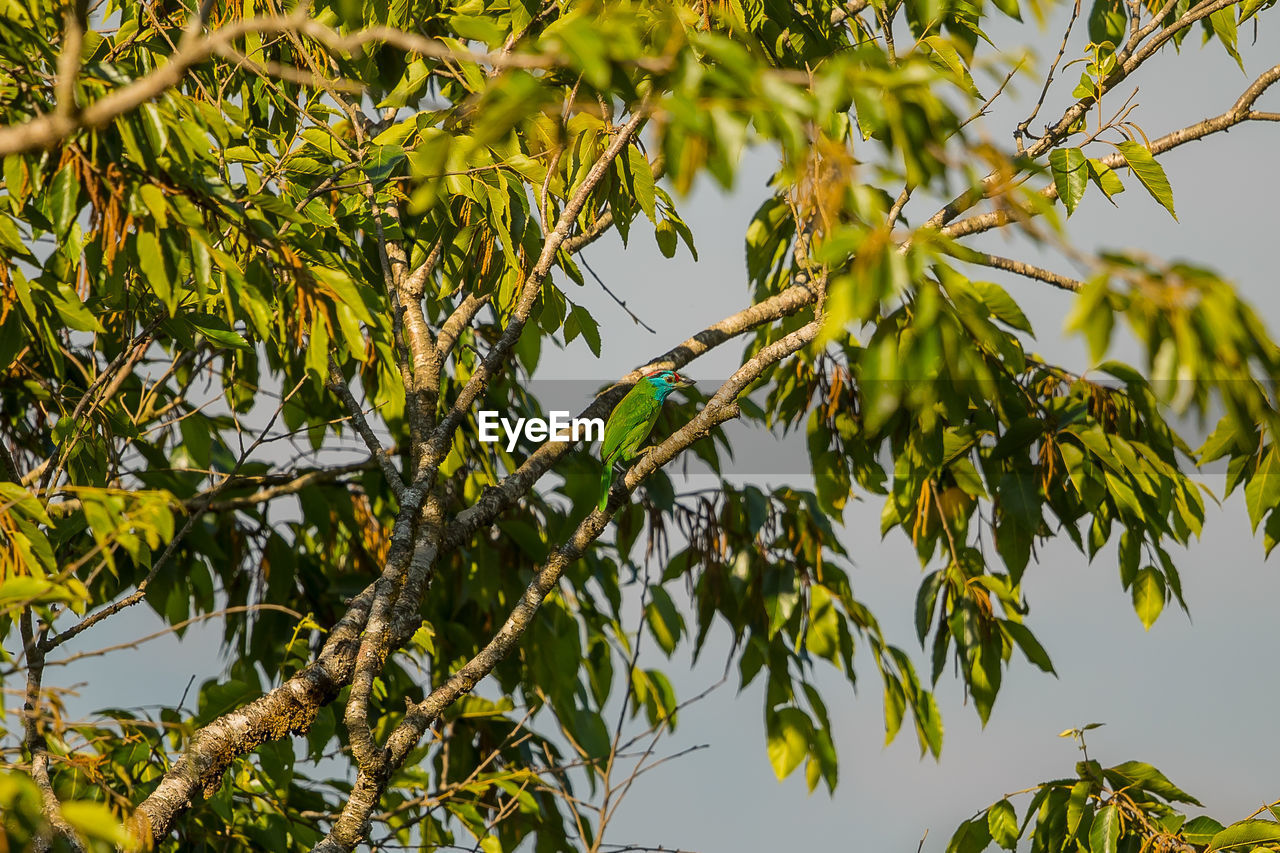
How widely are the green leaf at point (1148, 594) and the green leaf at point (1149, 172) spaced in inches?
47.5

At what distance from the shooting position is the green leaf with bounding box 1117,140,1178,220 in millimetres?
2729

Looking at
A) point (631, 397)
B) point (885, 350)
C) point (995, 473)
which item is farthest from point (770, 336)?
point (885, 350)

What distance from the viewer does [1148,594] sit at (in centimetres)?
347

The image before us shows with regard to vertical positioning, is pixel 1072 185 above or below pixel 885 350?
above

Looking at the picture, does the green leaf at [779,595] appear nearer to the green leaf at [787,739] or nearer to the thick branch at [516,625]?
the green leaf at [787,739]

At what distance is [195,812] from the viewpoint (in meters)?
3.15

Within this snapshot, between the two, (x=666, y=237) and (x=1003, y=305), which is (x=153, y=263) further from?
(x=1003, y=305)

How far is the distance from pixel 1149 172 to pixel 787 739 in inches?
84.7

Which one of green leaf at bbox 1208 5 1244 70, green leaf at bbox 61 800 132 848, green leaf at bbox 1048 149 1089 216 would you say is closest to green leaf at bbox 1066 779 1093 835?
green leaf at bbox 1048 149 1089 216

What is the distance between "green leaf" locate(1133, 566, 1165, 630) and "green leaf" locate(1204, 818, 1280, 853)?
974mm

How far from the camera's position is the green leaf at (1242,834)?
2.52 m

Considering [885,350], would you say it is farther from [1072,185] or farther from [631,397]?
[631,397]

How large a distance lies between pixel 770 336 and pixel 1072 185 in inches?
51.4

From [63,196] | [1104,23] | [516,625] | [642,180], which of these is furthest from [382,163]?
[1104,23]
